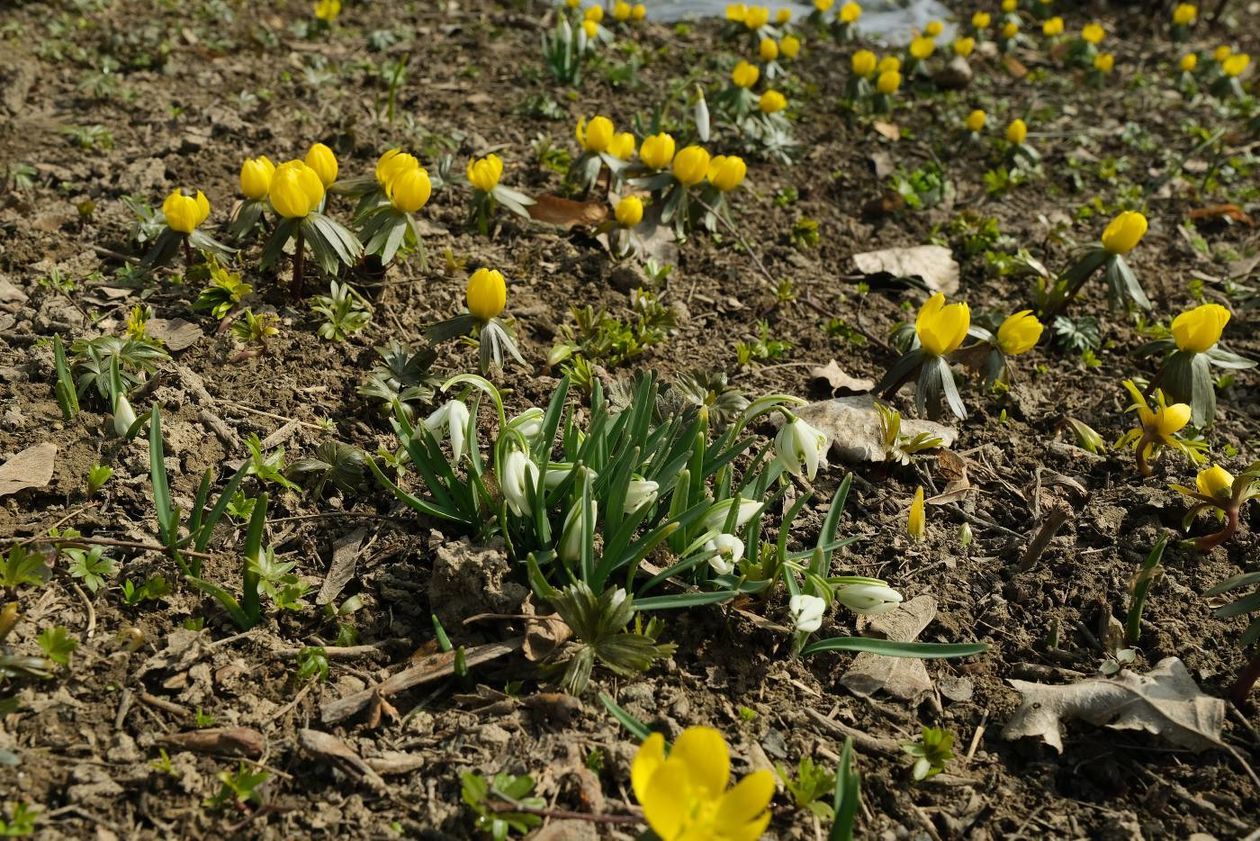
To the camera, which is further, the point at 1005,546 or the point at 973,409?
the point at 973,409

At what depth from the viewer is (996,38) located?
5867 millimetres

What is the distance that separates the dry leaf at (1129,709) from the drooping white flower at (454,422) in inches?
50.6

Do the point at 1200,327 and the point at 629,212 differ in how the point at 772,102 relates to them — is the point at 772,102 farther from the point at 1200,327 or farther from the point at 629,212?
the point at 1200,327

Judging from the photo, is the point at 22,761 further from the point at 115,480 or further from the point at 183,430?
the point at 183,430

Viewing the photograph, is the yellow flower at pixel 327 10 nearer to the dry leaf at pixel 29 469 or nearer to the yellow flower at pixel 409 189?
the yellow flower at pixel 409 189

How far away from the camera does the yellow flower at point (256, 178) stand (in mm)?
2674

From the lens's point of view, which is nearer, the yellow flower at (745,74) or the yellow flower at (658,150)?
the yellow flower at (658,150)

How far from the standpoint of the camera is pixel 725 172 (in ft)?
10.8

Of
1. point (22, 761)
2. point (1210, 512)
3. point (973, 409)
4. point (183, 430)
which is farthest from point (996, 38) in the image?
point (22, 761)

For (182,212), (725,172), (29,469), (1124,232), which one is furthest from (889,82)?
(29,469)

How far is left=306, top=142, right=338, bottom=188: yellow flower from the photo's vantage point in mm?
2711

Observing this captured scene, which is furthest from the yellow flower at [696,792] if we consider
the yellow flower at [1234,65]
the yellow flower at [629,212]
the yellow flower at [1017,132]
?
the yellow flower at [1234,65]

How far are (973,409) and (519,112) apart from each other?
235 centimetres

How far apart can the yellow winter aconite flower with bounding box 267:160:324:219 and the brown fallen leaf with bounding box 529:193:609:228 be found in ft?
3.28
